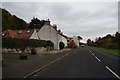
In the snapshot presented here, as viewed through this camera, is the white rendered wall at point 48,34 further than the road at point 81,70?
Yes

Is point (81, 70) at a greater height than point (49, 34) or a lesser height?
lesser

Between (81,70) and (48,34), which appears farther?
(48,34)

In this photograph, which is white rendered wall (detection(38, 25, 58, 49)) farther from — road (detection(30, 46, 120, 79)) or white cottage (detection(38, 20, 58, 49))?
road (detection(30, 46, 120, 79))

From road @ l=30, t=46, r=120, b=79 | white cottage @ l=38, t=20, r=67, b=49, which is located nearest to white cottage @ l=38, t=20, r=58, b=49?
white cottage @ l=38, t=20, r=67, b=49

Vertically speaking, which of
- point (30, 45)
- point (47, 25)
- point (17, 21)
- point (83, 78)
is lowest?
point (83, 78)

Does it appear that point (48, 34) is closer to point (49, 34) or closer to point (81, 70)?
point (49, 34)

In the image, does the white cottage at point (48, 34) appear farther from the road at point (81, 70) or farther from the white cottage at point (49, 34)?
the road at point (81, 70)

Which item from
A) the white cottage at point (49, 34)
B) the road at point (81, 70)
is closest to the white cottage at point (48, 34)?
the white cottage at point (49, 34)

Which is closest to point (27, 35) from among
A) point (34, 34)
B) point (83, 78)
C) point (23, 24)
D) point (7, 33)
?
point (34, 34)

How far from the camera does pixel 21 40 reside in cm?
2022

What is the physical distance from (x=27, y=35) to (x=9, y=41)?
54.2 feet

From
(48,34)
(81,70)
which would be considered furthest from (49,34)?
(81,70)

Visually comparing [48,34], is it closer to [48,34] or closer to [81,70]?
[48,34]

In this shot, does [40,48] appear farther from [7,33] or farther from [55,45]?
[55,45]
